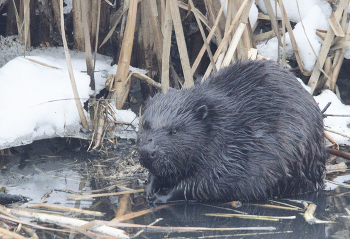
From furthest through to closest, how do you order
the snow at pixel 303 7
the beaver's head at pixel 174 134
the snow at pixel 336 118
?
the snow at pixel 303 7 < the snow at pixel 336 118 < the beaver's head at pixel 174 134

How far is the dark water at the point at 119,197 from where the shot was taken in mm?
2299

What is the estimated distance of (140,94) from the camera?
439 centimetres

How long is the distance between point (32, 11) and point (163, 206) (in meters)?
2.69

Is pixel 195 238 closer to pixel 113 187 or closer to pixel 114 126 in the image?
pixel 113 187

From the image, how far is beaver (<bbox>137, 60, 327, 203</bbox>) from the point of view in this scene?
9.04 feet

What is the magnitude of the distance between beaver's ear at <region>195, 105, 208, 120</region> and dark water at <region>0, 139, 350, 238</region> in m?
0.57

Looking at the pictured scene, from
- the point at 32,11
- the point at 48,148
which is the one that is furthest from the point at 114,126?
the point at 32,11

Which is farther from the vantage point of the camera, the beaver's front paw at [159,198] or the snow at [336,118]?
the snow at [336,118]

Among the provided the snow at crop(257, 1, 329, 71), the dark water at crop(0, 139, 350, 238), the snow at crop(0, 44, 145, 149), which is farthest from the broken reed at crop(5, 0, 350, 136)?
the dark water at crop(0, 139, 350, 238)

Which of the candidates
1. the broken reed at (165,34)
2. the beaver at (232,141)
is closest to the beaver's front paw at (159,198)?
the beaver at (232,141)

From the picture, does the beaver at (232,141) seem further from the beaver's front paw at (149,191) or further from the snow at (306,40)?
the snow at (306,40)

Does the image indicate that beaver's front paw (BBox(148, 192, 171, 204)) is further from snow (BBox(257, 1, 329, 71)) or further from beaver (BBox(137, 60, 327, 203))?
snow (BBox(257, 1, 329, 71))

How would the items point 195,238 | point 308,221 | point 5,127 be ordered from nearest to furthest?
point 195,238 < point 308,221 < point 5,127

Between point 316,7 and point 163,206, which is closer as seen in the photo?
point 163,206
